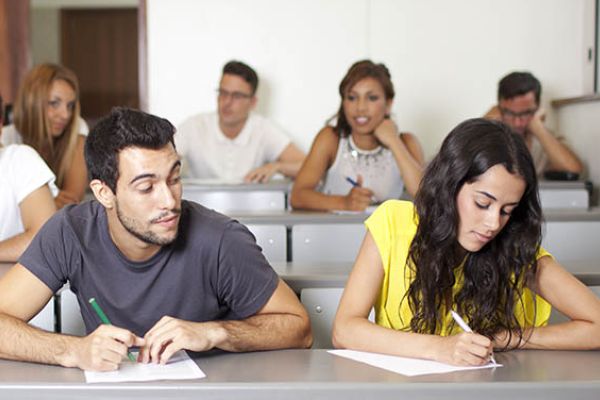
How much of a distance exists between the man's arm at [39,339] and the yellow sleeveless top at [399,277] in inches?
20.9

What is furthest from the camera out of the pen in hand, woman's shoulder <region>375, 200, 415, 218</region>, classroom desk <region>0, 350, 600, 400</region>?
the pen in hand

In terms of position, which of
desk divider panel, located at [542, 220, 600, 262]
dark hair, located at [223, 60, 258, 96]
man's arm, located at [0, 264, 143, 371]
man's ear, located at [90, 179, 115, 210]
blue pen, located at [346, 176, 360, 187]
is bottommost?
desk divider panel, located at [542, 220, 600, 262]

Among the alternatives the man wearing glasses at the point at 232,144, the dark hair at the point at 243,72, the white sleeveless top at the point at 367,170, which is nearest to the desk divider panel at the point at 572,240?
the white sleeveless top at the point at 367,170

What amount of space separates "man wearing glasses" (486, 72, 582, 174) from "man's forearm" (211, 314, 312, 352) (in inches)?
120

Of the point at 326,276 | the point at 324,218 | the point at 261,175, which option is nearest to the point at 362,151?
the point at 324,218

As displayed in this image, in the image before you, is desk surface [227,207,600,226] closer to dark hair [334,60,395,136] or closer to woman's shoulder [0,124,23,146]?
dark hair [334,60,395,136]

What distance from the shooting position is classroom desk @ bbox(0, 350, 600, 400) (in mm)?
1253

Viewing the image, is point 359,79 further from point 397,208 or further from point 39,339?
point 39,339

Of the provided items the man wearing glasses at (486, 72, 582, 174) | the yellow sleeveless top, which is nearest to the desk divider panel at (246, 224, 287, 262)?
the yellow sleeveless top

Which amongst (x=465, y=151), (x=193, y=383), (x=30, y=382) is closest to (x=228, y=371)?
(x=193, y=383)

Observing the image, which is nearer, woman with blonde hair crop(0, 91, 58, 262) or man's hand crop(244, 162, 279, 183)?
woman with blonde hair crop(0, 91, 58, 262)

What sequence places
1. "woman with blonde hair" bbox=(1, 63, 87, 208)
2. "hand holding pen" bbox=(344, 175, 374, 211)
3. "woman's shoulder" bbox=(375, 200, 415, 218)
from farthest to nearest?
"woman with blonde hair" bbox=(1, 63, 87, 208), "hand holding pen" bbox=(344, 175, 374, 211), "woman's shoulder" bbox=(375, 200, 415, 218)

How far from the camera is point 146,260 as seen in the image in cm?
167

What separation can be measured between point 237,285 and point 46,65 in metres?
2.21
